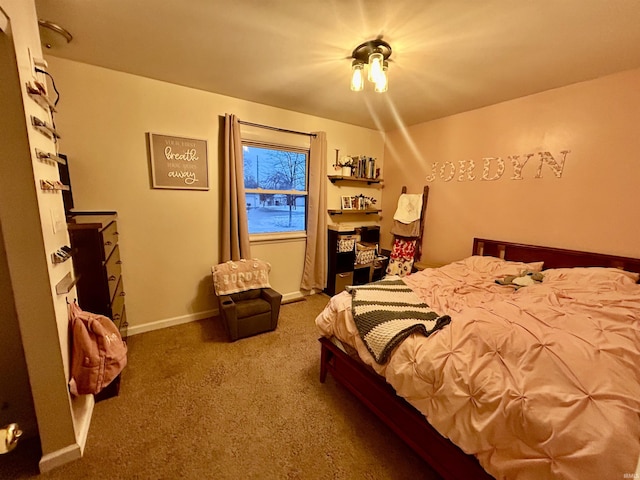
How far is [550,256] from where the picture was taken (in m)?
2.52

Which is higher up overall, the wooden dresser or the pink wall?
the pink wall

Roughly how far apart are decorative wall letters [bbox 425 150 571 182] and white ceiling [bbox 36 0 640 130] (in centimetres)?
63

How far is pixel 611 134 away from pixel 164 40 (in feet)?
11.9

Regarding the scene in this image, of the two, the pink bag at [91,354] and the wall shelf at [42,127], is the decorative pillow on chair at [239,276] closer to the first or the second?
the pink bag at [91,354]

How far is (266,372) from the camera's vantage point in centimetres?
207

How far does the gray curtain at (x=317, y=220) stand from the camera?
3.39m

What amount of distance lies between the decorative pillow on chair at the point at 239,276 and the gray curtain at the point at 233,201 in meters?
0.17

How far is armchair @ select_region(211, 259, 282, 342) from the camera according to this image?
2469mm

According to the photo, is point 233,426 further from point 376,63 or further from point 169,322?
point 376,63

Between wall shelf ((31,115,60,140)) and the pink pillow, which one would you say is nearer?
wall shelf ((31,115,60,140))

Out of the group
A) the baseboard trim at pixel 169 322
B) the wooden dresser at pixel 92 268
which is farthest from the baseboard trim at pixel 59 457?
the baseboard trim at pixel 169 322

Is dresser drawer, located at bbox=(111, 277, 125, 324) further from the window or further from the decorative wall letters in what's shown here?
the decorative wall letters

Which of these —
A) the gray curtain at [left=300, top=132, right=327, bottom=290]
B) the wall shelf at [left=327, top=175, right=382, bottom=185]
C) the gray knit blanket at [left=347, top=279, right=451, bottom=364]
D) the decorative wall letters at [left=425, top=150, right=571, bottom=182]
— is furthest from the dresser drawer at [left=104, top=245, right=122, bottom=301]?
the decorative wall letters at [left=425, top=150, right=571, bottom=182]

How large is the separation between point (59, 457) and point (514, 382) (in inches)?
86.0
